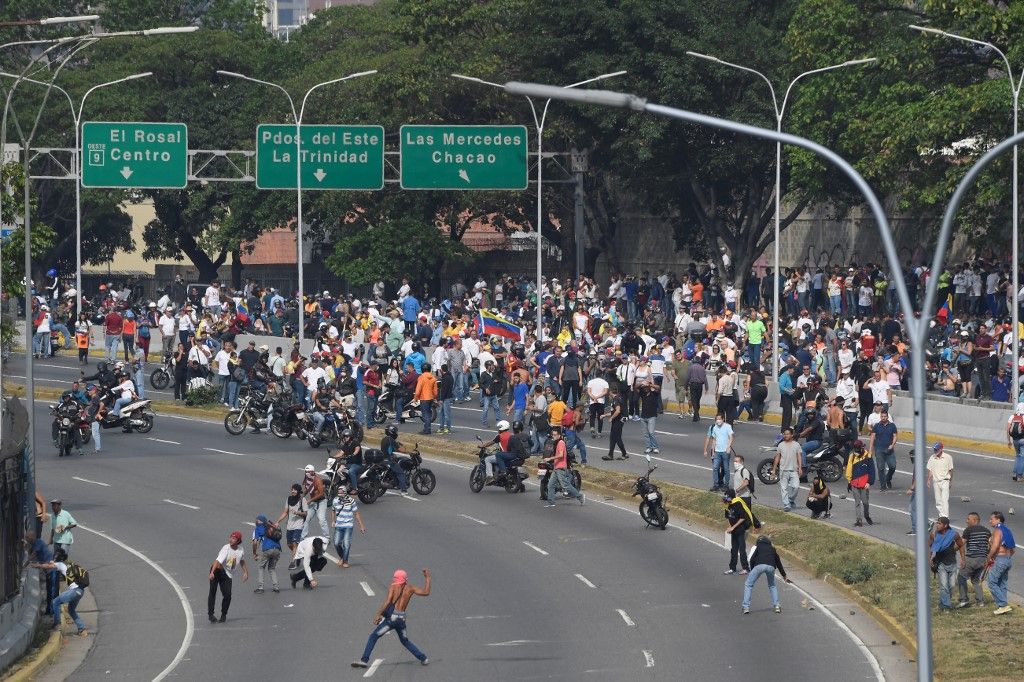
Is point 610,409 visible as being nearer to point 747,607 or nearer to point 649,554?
point 649,554

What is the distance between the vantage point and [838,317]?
5238cm

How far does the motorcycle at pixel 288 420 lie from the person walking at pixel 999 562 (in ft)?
66.8

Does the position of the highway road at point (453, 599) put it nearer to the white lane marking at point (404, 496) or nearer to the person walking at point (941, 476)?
the white lane marking at point (404, 496)

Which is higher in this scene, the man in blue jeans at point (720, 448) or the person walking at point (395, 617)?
the man in blue jeans at point (720, 448)

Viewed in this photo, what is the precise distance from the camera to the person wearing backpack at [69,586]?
26781 millimetres

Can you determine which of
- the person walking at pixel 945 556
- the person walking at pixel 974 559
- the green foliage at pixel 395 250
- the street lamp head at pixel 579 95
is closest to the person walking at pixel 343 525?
the person walking at pixel 945 556

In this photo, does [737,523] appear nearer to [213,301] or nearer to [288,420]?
[288,420]

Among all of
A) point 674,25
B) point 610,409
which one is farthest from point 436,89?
point 610,409

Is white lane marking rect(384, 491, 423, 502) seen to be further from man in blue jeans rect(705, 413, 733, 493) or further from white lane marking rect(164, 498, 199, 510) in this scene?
man in blue jeans rect(705, 413, 733, 493)

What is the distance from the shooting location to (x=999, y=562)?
25688 millimetres

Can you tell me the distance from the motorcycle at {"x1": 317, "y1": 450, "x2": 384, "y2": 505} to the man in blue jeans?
6.14 m

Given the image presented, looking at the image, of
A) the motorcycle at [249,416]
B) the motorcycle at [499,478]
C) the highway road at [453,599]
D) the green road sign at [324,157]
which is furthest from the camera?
the green road sign at [324,157]

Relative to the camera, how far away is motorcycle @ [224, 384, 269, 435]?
150 feet

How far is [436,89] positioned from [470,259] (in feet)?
23.0
